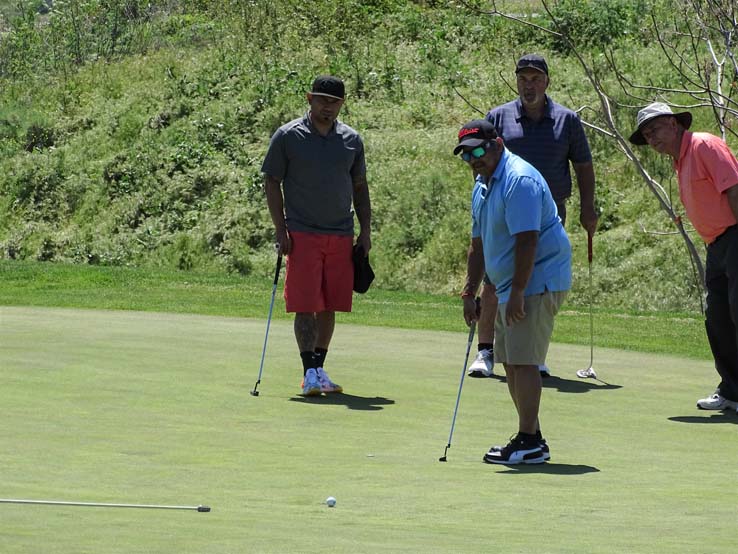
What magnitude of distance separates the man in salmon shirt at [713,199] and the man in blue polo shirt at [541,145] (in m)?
1.33

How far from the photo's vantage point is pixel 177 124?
26984mm

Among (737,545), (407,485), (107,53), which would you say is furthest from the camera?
(107,53)

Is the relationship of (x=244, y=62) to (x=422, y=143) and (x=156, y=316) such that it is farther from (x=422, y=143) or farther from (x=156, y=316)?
(x=156, y=316)

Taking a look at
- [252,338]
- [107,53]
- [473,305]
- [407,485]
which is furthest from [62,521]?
[107,53]

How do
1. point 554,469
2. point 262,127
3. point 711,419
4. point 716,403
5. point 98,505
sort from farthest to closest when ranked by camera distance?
1. point 262,127
2. point 716,403
3. point 711,419
4. point 554,469
5. point 98,505

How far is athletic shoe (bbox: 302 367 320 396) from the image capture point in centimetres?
896

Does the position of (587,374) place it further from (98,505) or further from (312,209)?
(98,505)

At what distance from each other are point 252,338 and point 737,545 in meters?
7.74

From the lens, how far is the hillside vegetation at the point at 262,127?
21.4 m

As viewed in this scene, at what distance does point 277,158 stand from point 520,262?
306 centimetres

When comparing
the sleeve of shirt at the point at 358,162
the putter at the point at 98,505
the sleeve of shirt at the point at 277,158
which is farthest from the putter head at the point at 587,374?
the putter at the point at 98,505

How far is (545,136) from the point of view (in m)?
10.1

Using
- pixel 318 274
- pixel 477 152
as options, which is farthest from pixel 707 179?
pixel 318 274

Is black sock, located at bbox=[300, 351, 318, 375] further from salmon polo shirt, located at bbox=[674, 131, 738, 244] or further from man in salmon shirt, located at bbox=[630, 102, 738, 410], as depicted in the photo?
salmon polo shirt, located at bbox=[674, 131, 738, 244]
